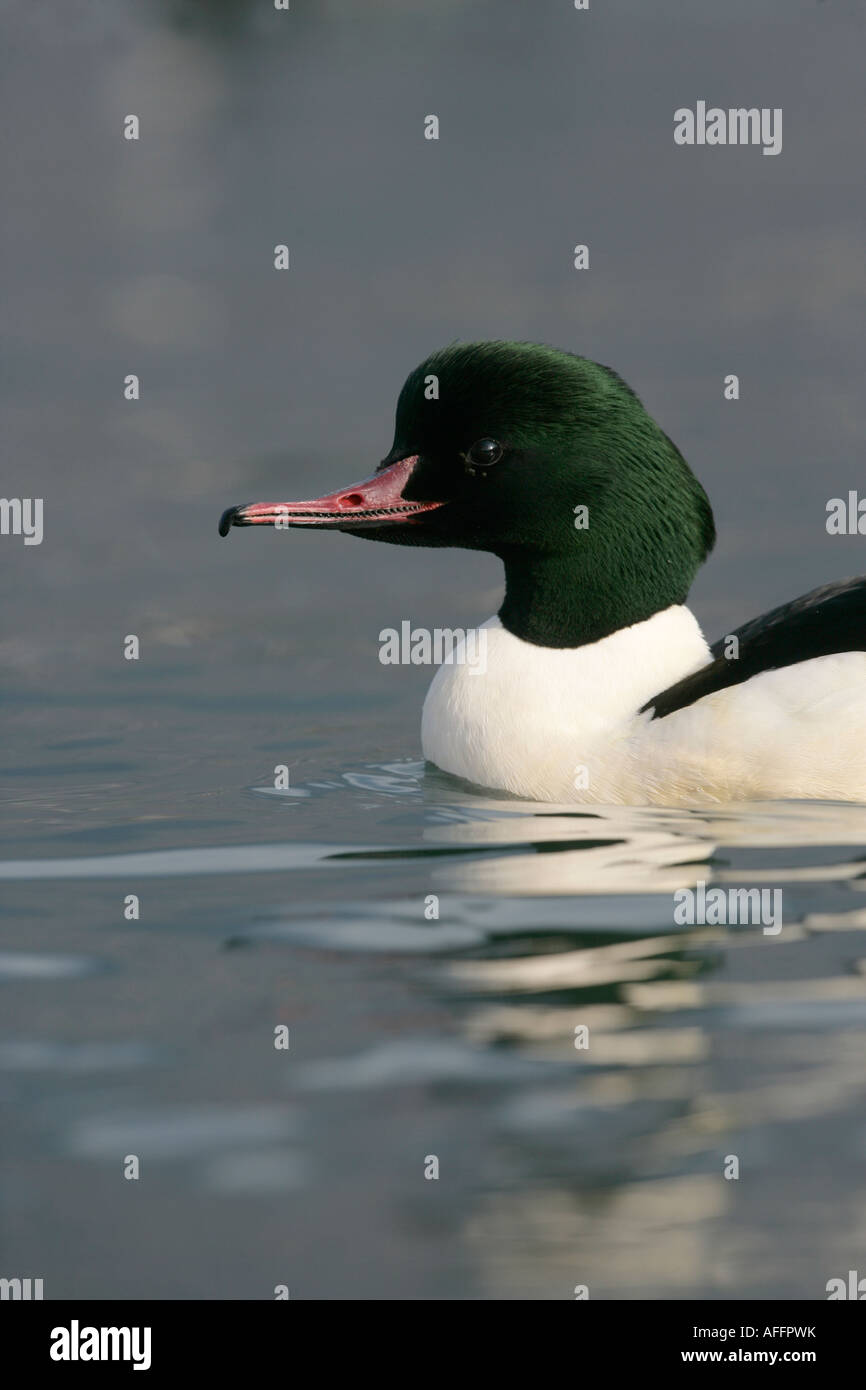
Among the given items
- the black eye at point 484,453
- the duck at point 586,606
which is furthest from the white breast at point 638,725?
the black eye at point 484,453

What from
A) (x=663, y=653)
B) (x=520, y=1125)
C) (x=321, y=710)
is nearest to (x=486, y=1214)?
(x=520, y=1125)

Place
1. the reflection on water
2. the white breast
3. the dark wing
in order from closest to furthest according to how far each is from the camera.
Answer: the reflection on water
the white breast
the dark wing

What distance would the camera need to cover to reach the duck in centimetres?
641

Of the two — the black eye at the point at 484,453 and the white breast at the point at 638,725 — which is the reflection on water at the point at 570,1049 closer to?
the white breast at the point at 638,725

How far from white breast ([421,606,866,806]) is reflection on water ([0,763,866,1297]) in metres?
0.17

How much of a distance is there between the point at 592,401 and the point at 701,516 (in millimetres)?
512

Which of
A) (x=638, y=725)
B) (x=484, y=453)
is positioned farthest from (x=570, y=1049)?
(x=484, y=453)

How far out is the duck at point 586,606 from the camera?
6410 millimetres

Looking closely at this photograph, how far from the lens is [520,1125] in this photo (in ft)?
13.6

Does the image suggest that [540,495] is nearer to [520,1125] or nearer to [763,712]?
[763,712]

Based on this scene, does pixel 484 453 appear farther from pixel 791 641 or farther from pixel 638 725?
pixel 791 641

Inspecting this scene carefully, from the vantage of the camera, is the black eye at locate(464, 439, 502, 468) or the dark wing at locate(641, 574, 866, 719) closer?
the dark wing at locate(641, 574, 866, 719)

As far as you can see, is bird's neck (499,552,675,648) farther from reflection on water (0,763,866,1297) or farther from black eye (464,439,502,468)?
reflection on water (0,763,866,1297)

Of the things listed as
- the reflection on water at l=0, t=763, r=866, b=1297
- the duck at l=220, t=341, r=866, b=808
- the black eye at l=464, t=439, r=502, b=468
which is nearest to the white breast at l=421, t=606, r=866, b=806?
the duck at l=220, t=341, r=866, b=808
